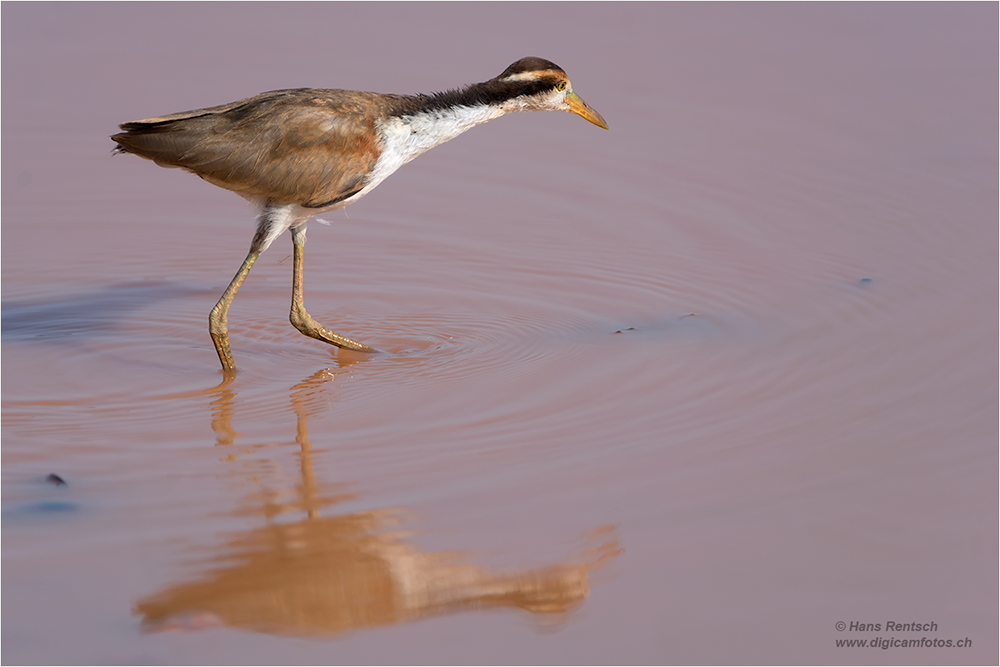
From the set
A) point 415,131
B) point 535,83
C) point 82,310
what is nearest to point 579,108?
point 535,83

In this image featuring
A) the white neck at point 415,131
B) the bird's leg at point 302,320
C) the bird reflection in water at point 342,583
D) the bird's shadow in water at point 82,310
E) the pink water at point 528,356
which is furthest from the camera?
the bird's shadow in water at point 82,310

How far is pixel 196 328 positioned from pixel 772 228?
437 centimetres

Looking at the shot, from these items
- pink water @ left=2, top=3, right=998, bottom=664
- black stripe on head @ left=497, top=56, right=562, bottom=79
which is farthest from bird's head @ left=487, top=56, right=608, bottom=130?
pink water @ left=2, top=3, right=998, bottom=664

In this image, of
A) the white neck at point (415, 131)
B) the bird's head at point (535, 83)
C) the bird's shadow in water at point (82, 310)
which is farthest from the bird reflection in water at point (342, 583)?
the bird's head at point (535, 83)

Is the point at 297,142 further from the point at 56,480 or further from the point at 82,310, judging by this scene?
the point at 56,480

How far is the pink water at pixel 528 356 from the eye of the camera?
4.98 m

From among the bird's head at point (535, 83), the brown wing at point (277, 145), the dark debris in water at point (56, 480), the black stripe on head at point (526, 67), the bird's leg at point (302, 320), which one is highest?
the black stripe on head at point (526, 67)

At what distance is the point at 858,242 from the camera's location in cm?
926

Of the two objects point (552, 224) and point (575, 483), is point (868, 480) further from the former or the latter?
point (552, 224)

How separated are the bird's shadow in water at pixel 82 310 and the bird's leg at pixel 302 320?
1154 millimetres

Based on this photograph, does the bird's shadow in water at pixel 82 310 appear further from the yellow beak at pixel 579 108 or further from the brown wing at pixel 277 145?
the yellow beak at pixel 579 108

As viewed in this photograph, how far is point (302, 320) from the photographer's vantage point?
793 cm

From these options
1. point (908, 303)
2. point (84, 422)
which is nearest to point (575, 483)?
point (84, 422)

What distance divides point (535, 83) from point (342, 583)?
379 centimetres
